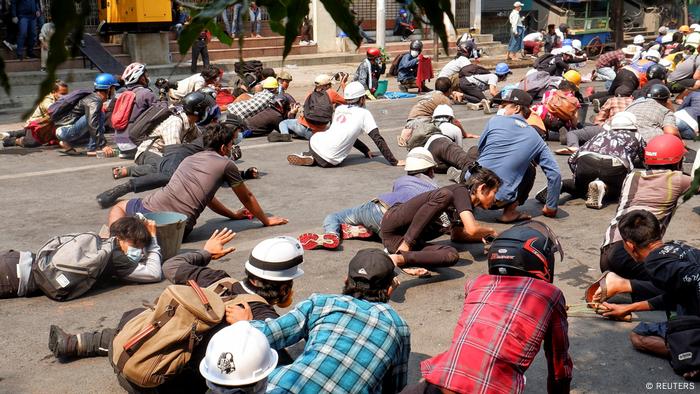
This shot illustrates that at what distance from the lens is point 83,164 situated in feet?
37.5

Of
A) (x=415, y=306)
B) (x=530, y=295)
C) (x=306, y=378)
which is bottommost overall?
(x=415, y=306)

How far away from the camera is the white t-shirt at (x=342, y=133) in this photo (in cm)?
1091

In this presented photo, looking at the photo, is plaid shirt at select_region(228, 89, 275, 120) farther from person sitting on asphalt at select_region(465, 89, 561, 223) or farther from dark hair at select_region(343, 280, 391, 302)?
dark hair at select_region(343, 280, 391, 302)

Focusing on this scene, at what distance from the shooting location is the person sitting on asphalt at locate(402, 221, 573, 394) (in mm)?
3779

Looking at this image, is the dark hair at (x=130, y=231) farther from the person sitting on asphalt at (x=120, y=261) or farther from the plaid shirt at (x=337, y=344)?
the plaid shirt at (x=337, y=344)

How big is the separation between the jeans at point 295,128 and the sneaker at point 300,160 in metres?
1.68

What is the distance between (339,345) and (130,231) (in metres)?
2.95

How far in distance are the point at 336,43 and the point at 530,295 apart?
23.2 meters

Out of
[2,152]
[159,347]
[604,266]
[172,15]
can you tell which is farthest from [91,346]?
[172,15]

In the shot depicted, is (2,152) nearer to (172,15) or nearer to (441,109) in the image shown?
(441,109)

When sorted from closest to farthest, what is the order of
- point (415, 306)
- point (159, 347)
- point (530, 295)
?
point (530, 295) → point (159, 347) → point (415, 306)

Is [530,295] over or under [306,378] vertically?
over

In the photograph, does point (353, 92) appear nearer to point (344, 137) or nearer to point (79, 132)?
point (344, 137)

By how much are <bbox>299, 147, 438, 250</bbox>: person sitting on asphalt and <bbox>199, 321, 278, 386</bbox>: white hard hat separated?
3941 millimetres
